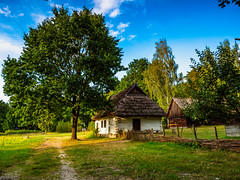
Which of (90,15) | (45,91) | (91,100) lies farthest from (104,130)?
(90,15)

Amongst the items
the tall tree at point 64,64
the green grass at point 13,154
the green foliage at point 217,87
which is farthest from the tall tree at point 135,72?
Answer: the green foliage at point 217,87

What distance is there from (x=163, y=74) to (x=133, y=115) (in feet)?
48.0

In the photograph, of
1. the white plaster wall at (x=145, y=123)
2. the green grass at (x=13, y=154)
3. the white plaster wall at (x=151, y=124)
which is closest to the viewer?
the green grass at (x=13, y=154)

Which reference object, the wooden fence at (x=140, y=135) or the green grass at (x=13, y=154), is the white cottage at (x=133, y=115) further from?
the green grass at (x=13, y=154)

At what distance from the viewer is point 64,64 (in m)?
18.7

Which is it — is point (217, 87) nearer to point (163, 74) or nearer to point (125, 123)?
point (125, 123)

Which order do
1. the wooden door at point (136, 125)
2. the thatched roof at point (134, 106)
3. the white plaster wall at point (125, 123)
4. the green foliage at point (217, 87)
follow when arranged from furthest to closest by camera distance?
the wooden door at point (136, 125) < the white plaster wall at point (125, 123) < the thatched roof at point (134, 106) < the green foliage at point (217, 87)

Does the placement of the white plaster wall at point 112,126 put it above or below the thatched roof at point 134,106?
below

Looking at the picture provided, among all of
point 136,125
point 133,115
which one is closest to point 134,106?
point 133,115

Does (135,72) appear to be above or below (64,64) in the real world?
above

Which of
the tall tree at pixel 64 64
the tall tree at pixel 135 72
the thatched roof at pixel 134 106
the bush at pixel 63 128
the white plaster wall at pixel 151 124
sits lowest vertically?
the bush at pixel 63 128

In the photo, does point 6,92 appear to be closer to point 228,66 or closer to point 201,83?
point 201,83

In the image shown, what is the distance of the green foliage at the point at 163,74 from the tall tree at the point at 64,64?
1570cm

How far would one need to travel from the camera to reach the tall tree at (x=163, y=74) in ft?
107
